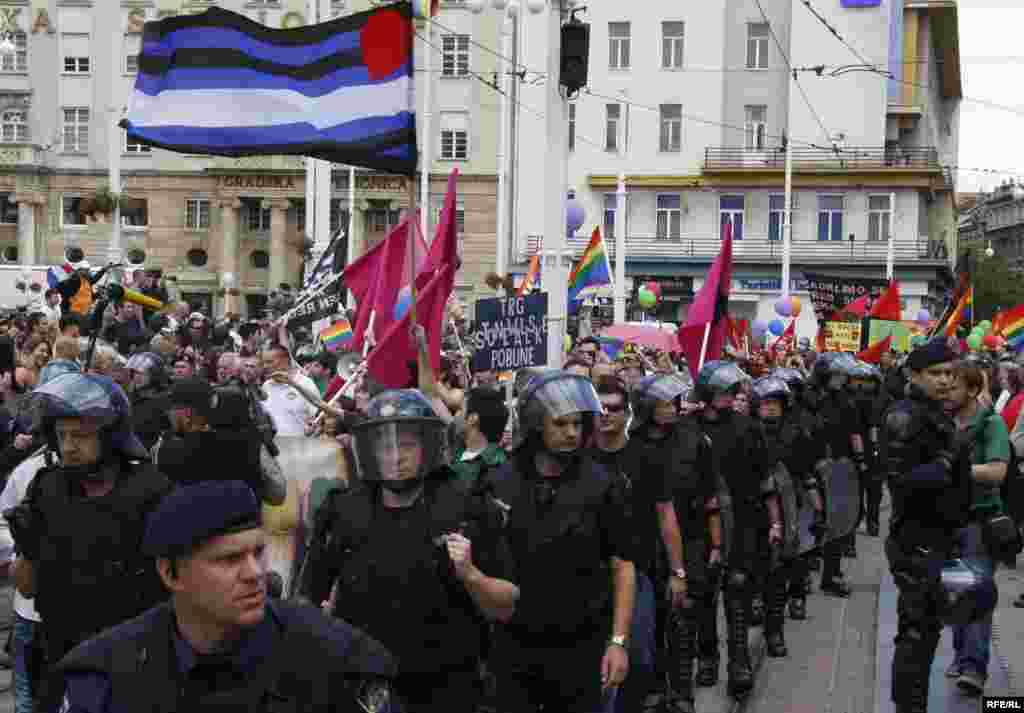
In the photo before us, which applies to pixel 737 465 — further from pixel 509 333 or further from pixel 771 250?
pixel 771 250

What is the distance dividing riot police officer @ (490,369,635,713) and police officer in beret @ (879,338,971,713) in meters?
2.03

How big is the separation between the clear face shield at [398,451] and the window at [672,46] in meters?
50.3

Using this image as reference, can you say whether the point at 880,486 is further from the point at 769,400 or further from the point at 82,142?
the point at 82,142

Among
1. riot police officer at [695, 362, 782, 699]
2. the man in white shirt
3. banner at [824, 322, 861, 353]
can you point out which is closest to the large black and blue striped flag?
the man in white shirt

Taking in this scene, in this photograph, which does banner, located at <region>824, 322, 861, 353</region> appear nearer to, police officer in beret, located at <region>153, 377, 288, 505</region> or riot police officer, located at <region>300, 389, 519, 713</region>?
police officer in beret, located at <region>153, 377, 288, 505</region>

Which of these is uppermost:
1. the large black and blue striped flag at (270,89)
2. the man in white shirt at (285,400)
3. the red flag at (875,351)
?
the large black and blue striped flag at (270,89)

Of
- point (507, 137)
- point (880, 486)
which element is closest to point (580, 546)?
point (880, 486)

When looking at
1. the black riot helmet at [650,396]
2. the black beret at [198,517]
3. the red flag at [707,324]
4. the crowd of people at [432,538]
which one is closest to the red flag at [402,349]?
A: the crowd of people at [432,538]

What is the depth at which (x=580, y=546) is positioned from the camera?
18.2 feet

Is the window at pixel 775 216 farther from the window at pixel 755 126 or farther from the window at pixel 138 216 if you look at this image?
the window at pixel 138 216

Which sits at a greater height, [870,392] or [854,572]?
[870,392]

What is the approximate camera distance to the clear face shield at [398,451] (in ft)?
16.5

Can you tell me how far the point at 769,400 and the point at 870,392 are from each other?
492cm

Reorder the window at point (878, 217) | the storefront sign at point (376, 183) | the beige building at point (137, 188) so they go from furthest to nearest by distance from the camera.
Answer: the beige building at point (137, 188) < the storefront sign at point (376, 183) < the window at point (878, 217)
